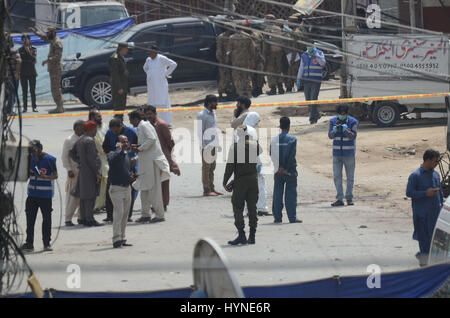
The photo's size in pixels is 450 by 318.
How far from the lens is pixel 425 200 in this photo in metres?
10.4

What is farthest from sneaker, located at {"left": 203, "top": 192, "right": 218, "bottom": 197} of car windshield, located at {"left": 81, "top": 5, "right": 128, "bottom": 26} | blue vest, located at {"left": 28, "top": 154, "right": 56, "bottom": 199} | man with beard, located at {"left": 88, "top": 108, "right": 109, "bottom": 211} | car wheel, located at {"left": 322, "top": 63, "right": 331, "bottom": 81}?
car windshield, located at {"left": 81, "top": 5, "right": 128, "bottom": 26}

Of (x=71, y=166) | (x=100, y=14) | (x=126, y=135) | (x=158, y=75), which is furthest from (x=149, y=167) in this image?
(x=100, y=14)

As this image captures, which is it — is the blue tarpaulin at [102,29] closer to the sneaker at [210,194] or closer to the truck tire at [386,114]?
the truck tire at [386,114]

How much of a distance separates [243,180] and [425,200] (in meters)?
2.35

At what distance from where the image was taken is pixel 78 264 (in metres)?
10.7

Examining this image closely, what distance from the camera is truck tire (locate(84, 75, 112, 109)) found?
22953mm

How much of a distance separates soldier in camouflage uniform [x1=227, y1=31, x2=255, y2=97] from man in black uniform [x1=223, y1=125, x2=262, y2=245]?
12070 millimetres

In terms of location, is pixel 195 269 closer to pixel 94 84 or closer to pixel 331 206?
pixel 331 206

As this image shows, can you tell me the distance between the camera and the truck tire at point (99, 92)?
2295 cm

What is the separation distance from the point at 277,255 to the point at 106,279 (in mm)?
2213

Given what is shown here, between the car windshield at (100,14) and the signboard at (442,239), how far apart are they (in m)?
19.3

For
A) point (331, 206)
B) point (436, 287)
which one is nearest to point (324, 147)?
point (331, 206)

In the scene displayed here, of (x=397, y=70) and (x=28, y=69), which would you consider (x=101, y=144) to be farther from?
(x=28, y=69)

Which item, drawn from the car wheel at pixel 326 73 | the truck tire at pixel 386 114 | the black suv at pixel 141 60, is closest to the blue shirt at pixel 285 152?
the truck tire at pixel 386 114
